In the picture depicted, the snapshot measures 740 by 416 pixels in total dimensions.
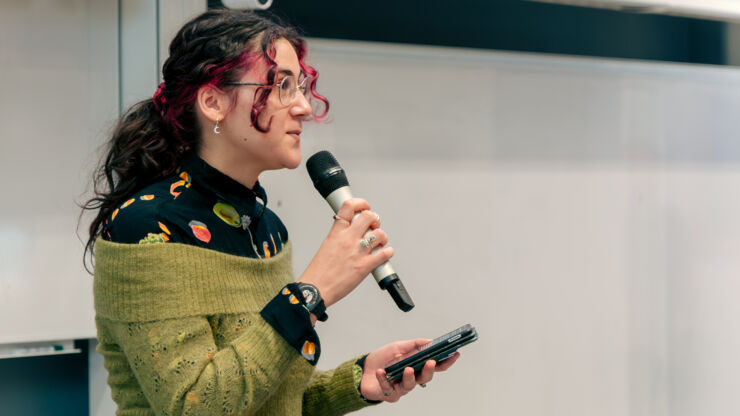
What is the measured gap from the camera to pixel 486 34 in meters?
2.84

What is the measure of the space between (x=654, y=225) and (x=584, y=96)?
1.98 ft

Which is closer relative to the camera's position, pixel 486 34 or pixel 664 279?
pixel 486 34

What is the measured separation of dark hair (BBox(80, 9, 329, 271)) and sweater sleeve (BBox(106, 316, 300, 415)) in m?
0.24

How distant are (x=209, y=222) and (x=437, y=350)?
1.45ft

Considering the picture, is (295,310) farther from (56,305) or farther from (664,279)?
(664,279)

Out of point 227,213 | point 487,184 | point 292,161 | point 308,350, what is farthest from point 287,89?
point 487,184

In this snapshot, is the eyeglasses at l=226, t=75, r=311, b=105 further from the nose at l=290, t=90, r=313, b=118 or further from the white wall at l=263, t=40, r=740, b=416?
the white wall at l=263, t=40, r=740, b=416

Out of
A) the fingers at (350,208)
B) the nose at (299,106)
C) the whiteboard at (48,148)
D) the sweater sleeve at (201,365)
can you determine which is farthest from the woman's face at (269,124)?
the whiteboard at (48,148)

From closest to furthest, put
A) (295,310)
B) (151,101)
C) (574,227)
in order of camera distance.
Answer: (295,310), (151,101), (574,227)

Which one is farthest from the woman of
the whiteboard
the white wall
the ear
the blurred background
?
the white wall

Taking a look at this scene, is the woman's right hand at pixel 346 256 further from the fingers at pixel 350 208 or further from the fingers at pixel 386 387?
the fingers at pixel 386 387

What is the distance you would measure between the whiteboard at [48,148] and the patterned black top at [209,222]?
932 mm

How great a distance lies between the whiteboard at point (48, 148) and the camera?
2084 mm

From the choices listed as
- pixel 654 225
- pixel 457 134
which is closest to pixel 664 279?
pixel 654 225
